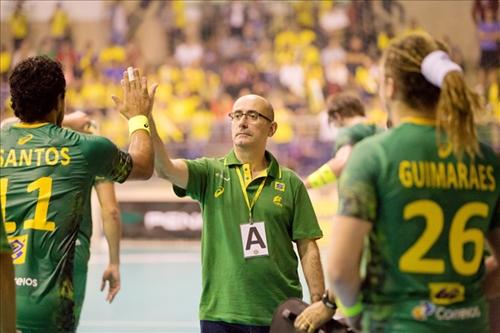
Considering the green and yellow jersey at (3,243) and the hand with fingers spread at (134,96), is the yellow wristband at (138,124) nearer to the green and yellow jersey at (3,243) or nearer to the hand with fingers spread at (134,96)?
the hand with fingers spread at (134,96)

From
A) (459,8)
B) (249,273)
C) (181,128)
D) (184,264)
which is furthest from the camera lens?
(181,128)

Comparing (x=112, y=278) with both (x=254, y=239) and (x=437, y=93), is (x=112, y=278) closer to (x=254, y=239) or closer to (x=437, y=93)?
(x=254, y=239)

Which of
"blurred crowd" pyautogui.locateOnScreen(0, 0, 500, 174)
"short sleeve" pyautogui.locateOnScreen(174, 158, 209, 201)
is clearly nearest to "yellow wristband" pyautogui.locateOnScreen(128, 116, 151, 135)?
"short sleeve" pyautogui.locateOnScreen(174, 158, 209, 201)

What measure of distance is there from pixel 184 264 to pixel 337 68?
760cm

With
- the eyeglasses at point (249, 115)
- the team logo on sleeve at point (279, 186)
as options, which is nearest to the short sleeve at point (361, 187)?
the team logo on sleeve at point (279, 186)

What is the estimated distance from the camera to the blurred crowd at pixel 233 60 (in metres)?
17.8

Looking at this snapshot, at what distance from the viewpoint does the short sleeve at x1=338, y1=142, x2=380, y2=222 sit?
2.80 metres

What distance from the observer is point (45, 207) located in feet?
11.6

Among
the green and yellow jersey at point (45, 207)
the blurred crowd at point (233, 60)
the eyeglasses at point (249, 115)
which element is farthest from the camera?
the blurred crowd at point (233, 60)

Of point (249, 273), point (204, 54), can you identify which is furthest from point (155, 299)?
point (204, 54)

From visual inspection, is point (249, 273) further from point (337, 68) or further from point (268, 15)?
point (268, 15)

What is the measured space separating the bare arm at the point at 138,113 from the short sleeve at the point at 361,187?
1.28 meters

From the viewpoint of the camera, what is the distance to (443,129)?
2906mm

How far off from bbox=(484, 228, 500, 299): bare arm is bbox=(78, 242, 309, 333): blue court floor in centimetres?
563
